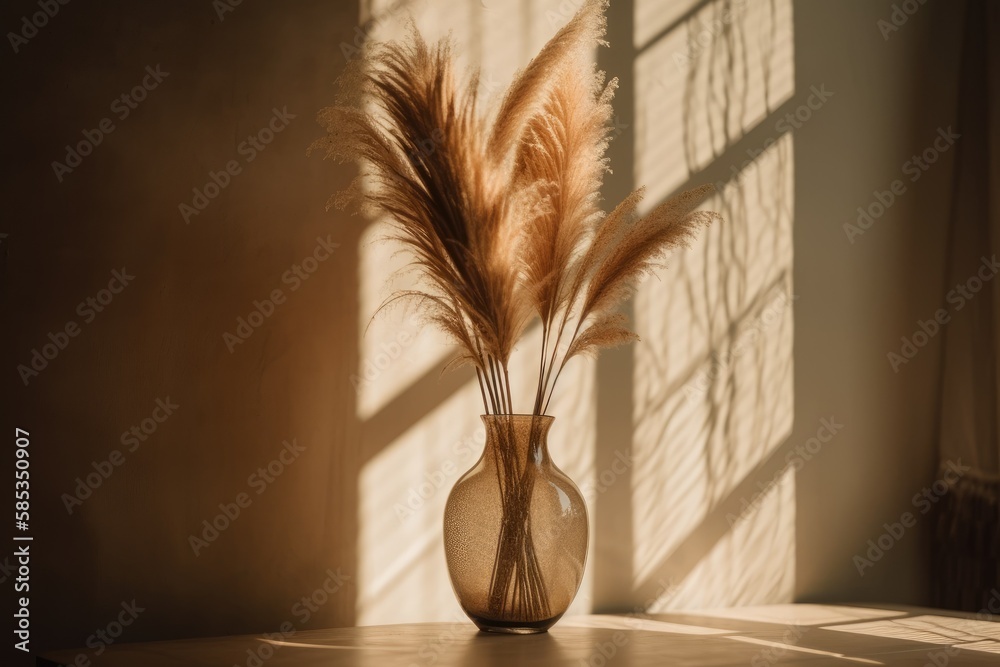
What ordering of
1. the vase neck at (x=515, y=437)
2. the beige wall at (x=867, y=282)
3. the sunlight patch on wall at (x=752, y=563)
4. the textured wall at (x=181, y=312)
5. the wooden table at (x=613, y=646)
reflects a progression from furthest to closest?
the beige wall at (x=867, y=282)
the sunlight patch on wall at (x=752, y=563)
the vase neck at (x=515, y=437)
the textured wall at (x=181, y=312)
the wooden table at (x=613, y=646)

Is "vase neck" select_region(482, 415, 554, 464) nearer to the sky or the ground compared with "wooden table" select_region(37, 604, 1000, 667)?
nearer to the sky

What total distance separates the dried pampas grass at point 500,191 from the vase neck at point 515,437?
73 mm

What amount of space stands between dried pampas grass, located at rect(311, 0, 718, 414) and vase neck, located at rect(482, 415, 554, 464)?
0.07 m

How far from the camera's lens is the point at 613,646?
175cm

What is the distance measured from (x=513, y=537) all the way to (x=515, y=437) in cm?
19

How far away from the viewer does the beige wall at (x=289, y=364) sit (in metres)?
1.75

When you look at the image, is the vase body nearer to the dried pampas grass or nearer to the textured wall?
the dried pampas grass

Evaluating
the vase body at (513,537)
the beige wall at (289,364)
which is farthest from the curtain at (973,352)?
the vase body at (513,537)

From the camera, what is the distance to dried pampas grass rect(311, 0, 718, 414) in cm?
175

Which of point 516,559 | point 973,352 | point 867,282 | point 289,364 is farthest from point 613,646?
point 973,352

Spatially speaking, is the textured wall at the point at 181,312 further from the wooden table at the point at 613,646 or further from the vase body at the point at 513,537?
the vase body at the point at 513,537

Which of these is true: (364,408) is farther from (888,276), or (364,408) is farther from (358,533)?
(888,276)

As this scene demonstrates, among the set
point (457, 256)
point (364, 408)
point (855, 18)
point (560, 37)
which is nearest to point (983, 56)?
point (855, 18)

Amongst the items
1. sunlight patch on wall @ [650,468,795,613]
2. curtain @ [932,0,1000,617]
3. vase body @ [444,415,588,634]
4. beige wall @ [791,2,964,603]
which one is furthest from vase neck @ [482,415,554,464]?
curtain @ [932,0,1000,617]
